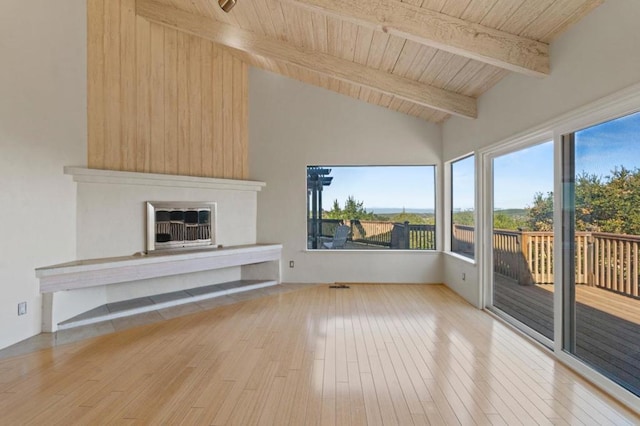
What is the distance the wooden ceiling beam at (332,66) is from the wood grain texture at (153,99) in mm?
354

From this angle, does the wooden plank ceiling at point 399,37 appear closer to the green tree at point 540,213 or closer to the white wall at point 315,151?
the white wall at point 315,151

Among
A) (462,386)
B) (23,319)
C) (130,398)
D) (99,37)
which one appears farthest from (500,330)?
(99,37)

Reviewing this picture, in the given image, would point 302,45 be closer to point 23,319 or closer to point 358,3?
point 358,3

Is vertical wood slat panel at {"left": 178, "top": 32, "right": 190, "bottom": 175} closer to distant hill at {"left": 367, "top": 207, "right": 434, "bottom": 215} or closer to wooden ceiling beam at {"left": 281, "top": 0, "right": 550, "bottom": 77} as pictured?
wooden ceiling beam at {"left": 281, "top": 0, "right": 550, "bottom": 77}

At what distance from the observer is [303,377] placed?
2850 mm

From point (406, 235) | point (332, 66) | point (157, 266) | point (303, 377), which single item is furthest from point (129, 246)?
point (406, 235)

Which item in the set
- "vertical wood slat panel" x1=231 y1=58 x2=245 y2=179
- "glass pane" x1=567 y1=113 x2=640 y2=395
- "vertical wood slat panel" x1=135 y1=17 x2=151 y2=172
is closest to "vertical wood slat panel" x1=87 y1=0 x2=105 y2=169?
"vertical wood slat panel" x1=135 y1=17 x2=151 y2=172

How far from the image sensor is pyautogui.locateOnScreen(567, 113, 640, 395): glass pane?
2.43 metres

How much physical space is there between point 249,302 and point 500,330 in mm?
3092

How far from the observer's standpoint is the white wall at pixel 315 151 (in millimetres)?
6250

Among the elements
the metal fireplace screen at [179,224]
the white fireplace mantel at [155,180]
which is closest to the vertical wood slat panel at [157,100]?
the white fireplace mantel at [155,180]

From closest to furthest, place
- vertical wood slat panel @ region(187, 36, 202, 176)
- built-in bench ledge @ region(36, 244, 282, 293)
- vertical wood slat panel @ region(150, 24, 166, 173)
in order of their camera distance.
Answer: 1. built-in bench ledge @ region(36, 244, 282, 293)
2. vertical wood slat panel @ region(150, 24, 166, 173)
3. vertical wood slat panel @ region(187, 36, 202, 176)

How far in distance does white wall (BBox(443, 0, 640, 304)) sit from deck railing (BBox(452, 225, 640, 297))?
101 centimetres

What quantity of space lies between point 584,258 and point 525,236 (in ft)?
3.10
